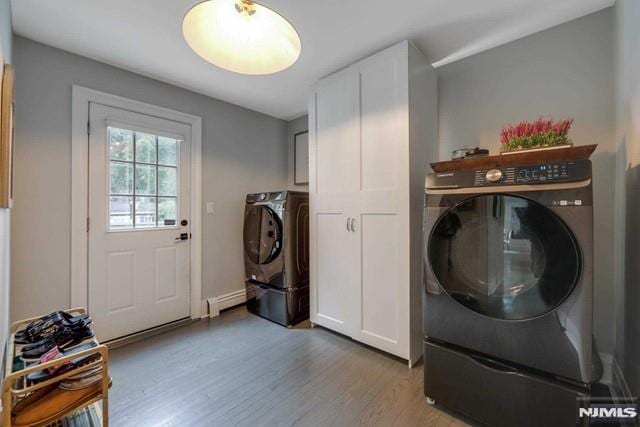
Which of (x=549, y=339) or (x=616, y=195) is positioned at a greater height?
(x=616, y=195)

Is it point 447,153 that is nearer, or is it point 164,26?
point 164,26

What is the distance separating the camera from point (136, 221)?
2.44 meters

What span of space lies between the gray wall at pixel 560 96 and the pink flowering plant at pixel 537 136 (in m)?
0.48

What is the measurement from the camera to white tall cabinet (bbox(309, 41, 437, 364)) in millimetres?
1919

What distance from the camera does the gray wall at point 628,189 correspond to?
1302 mm

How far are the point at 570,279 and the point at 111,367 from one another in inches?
110

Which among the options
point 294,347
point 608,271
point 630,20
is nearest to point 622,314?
point 608,271

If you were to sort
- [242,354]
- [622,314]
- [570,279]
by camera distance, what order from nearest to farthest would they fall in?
[570,279] < [622,314] < [242,354]

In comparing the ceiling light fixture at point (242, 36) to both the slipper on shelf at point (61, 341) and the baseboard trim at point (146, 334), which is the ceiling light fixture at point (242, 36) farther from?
the baseboard trim at point (146, 334)

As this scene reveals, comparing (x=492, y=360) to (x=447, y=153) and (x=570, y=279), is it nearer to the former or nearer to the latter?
(x=570, y=279)

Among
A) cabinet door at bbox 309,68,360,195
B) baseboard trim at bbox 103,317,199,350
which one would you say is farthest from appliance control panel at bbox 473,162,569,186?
baseboard trim at bbox 103,317,199,350

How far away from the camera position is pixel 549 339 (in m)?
1.17

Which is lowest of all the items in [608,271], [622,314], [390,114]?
[622,314]

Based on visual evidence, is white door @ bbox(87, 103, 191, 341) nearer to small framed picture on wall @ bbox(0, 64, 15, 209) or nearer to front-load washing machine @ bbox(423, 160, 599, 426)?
small framed picture on wall @ bbox(0, 64, 15, 209)
